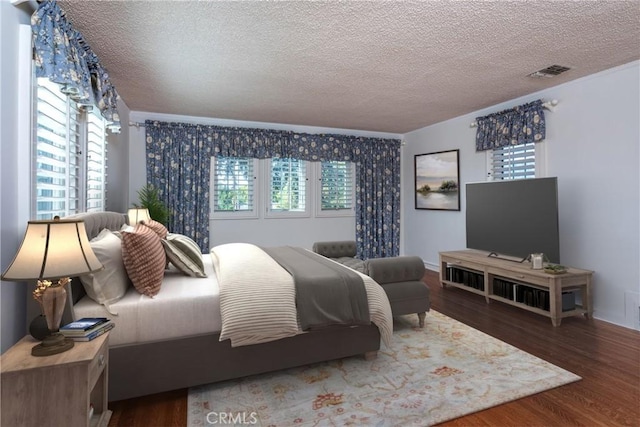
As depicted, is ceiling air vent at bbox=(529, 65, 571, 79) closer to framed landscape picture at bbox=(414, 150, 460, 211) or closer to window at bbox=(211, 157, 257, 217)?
framed landscape picture at bbox=(414, 150, 460, 211)

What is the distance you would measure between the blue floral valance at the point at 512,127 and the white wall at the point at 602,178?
0.12 meters

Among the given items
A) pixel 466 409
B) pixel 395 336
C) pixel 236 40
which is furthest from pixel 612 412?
pixel 236 40

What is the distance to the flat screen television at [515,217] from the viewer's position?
3.57 meters

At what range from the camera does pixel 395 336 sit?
119 inches

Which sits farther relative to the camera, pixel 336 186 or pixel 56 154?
pixel 336 186

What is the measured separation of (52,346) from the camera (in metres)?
1.47

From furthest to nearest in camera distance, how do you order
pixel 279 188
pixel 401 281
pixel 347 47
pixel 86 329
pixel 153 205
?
pixel 279 188
pixel 153 205
pixel 401 281
pixel 347 47
pixel 86 329

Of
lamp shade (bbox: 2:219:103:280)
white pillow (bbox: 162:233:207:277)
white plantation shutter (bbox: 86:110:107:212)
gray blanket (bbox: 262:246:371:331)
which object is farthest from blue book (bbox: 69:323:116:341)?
white plantation shutter (bbox: 86:110:107:212)

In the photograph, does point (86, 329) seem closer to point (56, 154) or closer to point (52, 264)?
point (52, 264)

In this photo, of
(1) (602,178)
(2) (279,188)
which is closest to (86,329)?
(2) (279,188)

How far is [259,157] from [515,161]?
11.9 ft

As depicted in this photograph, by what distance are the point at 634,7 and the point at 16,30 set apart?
375 centimetres

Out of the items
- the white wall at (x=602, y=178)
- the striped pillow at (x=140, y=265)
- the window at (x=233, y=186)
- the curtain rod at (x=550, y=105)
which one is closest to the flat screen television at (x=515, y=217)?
the white wall at (x=602, y=178)

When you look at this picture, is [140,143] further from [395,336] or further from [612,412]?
[612,412]
